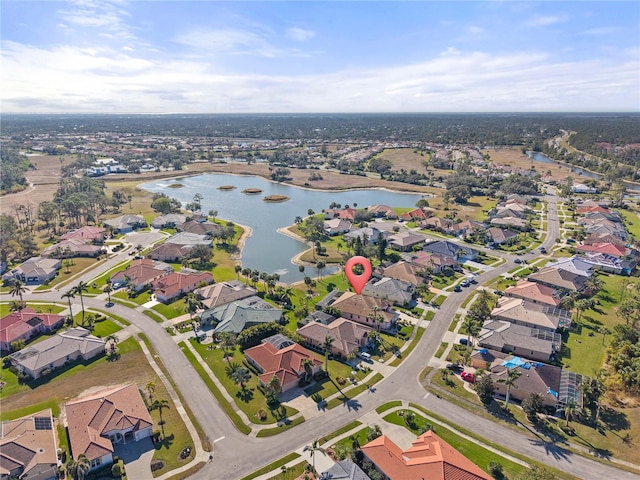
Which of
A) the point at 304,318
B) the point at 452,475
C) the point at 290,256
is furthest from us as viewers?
the point at 290,256

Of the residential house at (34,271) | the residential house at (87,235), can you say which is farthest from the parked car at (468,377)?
the residential house at (87,235)

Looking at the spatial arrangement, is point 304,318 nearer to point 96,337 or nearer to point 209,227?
point 96,337

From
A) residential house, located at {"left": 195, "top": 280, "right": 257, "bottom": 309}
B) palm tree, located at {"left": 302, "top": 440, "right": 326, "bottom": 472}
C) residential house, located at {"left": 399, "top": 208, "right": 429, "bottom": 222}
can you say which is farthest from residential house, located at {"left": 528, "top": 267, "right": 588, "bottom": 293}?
palm tree, located at {"left": 302, "top": 440, "right": 326, "bottom": 472}

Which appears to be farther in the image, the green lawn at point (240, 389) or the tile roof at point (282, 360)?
the tile roof at point (282, 360)

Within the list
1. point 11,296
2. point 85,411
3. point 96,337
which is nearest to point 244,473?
point 85,411

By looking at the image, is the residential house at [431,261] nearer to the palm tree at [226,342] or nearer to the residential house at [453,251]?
the residential house at [453,251]

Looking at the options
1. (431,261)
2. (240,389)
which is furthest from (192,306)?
(431,261)

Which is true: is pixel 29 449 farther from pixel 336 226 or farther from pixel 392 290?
pixel 336 226

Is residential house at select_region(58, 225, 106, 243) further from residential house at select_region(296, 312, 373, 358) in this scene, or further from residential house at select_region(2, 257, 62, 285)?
residential house at select_region(296, 312, 373, 358)
